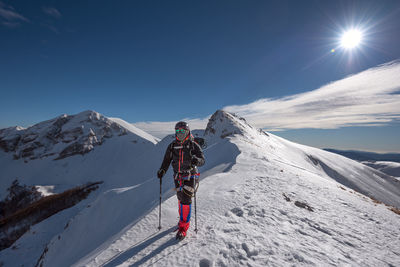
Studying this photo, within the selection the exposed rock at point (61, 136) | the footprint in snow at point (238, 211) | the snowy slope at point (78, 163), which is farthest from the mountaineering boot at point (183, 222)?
the exposed rock at point (61, 136)

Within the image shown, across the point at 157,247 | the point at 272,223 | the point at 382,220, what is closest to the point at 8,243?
the point at 157,247

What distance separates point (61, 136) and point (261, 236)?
88490 millimetres

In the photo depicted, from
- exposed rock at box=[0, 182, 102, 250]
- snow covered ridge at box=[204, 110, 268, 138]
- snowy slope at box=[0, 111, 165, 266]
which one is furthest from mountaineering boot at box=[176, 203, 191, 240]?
exposed rock at box=[0, 182, 102, 250]

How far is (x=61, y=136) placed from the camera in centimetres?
6788

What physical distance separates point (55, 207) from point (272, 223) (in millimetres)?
50576

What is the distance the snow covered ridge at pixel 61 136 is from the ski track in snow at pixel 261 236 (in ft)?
232

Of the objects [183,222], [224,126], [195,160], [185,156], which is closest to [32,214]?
[224,126]

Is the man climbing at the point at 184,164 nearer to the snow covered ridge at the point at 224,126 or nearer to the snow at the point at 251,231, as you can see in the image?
the snow at the point at 251,231

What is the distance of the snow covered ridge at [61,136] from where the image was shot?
61906mm

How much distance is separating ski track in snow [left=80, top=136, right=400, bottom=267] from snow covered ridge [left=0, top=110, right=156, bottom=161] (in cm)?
7072

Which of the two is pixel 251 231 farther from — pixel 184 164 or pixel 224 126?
pixel 224 126

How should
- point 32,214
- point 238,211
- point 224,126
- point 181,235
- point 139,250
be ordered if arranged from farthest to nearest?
point 224,126 → point 32,214 → point 238,211 → point 181,235 → point 139,250

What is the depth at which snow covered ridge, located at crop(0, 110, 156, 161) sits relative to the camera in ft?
203

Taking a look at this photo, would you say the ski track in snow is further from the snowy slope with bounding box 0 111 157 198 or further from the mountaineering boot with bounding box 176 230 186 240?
the snowy slope with bounding box 0 111 157 198
